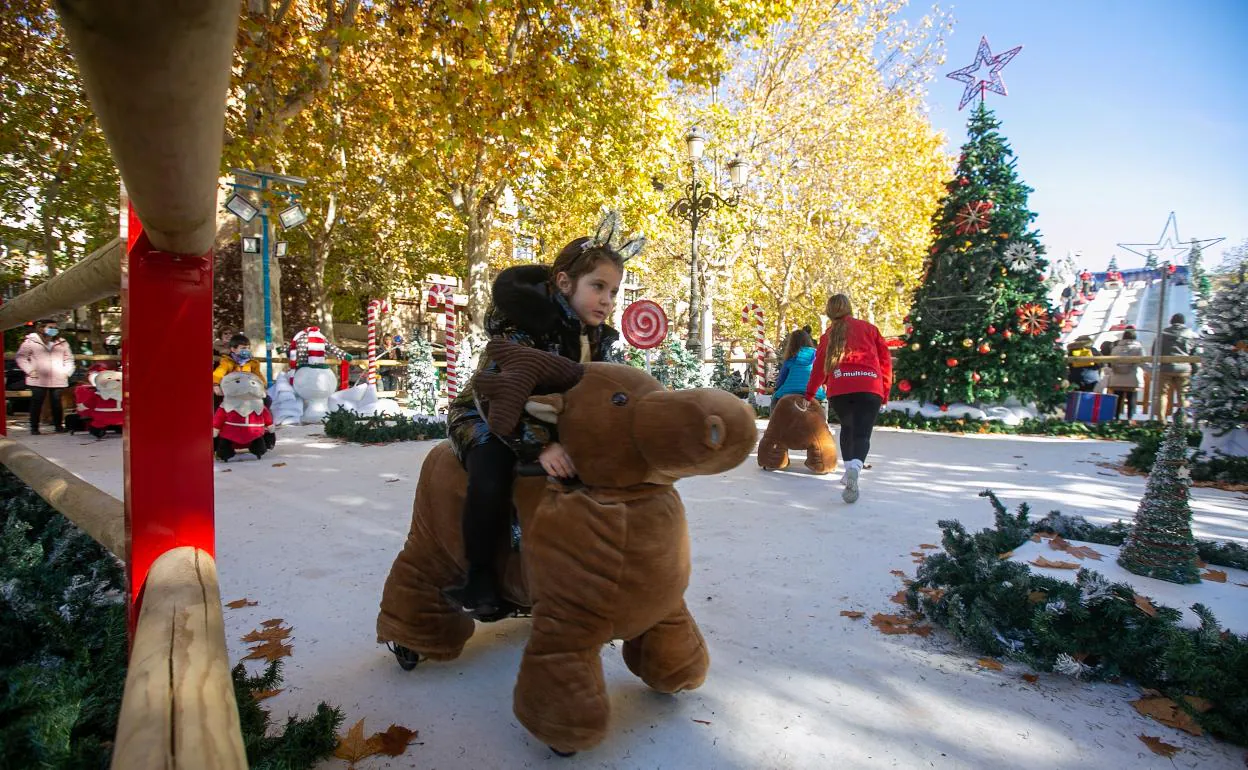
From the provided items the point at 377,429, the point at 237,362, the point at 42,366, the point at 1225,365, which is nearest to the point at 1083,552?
the point at 1225,365

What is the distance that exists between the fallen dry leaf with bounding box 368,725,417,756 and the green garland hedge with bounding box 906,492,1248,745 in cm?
233

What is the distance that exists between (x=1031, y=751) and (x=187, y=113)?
107 inches

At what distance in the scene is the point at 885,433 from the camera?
10633mm

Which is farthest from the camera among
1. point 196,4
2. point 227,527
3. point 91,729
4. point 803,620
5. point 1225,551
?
point 227,527

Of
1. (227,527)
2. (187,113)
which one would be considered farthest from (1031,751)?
(227,527)

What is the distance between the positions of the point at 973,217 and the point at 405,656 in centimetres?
1249

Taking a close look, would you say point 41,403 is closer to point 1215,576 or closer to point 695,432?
point 695,432

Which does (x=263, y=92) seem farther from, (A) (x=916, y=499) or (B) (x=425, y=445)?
(A) (x=916, y=499)

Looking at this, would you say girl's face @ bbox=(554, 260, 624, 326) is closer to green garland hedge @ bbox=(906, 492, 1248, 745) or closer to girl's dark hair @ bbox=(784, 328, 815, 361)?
green garland hedge @ bbox=(906, 492, 1248, 745)

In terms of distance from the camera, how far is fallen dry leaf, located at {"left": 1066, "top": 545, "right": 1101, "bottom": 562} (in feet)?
11.1

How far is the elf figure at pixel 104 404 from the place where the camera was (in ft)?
29.4

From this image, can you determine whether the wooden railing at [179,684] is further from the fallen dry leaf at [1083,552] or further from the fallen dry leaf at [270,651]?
the fallen dry leaf at [1083,552]

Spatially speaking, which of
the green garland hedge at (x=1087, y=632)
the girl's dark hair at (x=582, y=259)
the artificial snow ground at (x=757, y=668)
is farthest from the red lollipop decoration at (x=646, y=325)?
the girl's dark hair at (x=582, y=259)

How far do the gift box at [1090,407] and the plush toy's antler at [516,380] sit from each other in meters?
13.4
